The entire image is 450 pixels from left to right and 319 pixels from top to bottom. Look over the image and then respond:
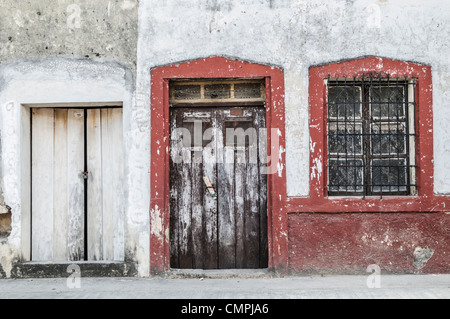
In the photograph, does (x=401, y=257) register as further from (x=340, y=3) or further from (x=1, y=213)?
(x=1, y=213)

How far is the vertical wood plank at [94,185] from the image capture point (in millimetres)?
6965

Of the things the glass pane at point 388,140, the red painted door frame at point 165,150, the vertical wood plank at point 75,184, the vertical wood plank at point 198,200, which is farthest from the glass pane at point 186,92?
the glass pane at point 388,140

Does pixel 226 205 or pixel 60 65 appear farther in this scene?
pixel 226 205

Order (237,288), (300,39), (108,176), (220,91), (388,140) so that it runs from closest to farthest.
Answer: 1. (237,288)
2. (300,39)
3. (388,140)
4. (220,91)
5. (108,176)

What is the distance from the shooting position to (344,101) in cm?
675

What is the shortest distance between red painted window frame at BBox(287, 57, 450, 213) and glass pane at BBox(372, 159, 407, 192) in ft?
0.64

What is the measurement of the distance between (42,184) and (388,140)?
15.0 feet

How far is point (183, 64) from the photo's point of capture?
666 cm

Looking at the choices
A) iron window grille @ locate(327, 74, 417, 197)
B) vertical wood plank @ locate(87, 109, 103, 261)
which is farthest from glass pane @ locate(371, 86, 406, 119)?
vertical wood plank @ locate(87, 109, 103, 261)

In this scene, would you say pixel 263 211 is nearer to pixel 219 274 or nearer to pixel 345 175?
pixel 219 274

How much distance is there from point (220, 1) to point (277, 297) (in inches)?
146

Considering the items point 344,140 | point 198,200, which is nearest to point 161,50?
point 198,200

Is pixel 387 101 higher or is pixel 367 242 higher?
pixel 387 101

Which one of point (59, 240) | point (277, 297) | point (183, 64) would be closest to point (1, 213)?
point (59, 240)
